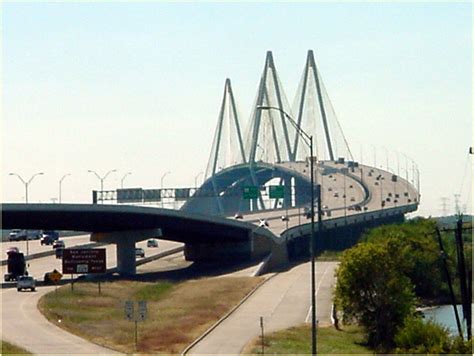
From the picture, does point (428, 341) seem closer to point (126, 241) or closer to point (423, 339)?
point (423, 339)

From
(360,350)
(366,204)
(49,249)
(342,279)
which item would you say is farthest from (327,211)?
(360,350)

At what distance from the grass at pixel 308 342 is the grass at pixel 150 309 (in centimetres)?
341

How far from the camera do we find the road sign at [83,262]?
3442 inches

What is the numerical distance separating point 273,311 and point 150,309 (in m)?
7.15

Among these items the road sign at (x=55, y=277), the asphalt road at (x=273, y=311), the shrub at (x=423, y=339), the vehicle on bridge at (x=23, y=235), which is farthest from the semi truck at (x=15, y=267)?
the vehicle on bridge at (x=23, y=235)

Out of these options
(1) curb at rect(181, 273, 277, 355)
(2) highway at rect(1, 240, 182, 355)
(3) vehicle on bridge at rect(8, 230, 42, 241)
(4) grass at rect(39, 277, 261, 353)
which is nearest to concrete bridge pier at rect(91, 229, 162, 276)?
(4) grass at rect(39, 277, 261, 353)

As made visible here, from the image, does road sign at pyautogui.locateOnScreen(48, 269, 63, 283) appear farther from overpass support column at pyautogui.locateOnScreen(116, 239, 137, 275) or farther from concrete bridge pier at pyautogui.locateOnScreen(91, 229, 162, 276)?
overpass support column at pyautogui.locateOnScreen(116, 239, 137, 275)

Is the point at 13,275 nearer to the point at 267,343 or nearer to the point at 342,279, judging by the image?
the point at 342,279

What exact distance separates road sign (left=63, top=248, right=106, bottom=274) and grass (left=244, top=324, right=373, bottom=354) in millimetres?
23224

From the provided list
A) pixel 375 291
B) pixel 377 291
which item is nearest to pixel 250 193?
pixel 375 291

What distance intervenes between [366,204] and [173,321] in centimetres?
12727

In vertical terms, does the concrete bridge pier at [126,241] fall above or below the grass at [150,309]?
above

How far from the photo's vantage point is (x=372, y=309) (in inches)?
2702

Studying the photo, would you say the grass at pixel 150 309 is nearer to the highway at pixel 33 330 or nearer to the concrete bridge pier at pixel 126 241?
the highway at pixel 33 330
